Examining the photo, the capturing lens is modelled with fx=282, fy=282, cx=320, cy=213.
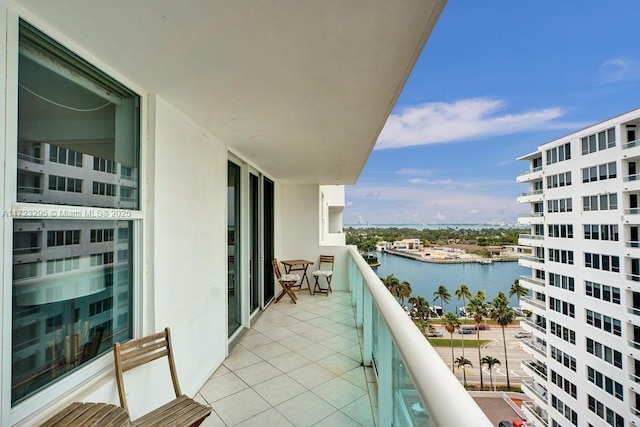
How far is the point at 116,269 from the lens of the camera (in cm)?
175

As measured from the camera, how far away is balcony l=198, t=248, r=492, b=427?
863 mm

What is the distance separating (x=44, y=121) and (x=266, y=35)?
1.07m

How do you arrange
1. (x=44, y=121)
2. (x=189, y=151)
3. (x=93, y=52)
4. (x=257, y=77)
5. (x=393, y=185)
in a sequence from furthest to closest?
(x=393, y=185) < (x=189, y=151) < (x=257, y=77) < (x=93, y=52) < (x=44, y=121)

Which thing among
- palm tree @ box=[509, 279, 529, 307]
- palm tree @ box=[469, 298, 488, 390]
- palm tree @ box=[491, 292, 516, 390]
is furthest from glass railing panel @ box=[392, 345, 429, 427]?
palm tree @ box=[509, 279, 529, 307]

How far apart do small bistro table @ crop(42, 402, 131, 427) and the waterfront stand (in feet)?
36.4

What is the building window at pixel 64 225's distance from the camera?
1.17 m

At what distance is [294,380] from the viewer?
2.84 m

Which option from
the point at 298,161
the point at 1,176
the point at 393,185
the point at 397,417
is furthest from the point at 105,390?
the point at 393,185

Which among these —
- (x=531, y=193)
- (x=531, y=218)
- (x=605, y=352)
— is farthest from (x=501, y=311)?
(x=531, y=193)

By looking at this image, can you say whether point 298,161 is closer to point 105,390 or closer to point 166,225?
point 166,225

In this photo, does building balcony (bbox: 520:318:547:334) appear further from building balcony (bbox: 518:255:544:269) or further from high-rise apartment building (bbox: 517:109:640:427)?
building balcony (bbox: 518:255:544:269)

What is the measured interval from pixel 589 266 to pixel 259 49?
36.2 feet

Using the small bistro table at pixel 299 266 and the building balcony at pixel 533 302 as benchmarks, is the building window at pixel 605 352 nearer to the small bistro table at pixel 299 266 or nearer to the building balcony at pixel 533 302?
the building balcony at pixel 533 302

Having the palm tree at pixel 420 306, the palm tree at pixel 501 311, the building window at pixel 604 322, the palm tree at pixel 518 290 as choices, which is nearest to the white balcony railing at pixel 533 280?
the palm tree at pixel 518 290
